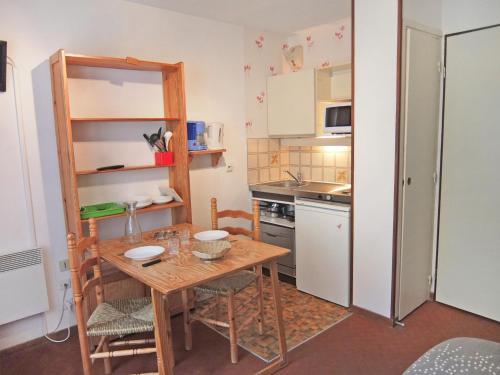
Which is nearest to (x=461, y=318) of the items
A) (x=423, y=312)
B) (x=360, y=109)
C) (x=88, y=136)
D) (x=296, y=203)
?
(x=423, y=312)

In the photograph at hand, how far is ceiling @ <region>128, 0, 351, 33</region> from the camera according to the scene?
292cm

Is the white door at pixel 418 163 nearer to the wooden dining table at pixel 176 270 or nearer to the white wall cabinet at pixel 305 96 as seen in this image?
the white wall cabinet at pixel 305 96

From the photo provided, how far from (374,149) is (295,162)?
1510 millimetres

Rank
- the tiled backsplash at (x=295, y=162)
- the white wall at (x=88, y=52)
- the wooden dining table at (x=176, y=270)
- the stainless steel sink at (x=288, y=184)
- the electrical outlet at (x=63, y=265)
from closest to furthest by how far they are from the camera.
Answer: the wooden dining table at (x=176, y=270), the white wall at (x=88, y=52), the electrical outlet at (x=63, y=265), the tiled backsplash at (x=295, y=162), the stainless steel sink at (x=288, y=184)

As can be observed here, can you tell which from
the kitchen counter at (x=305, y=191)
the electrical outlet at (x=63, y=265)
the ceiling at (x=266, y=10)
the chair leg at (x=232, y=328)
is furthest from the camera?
the kitchen counter at (x=305, y=191)

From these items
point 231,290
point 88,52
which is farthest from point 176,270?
point 88,52

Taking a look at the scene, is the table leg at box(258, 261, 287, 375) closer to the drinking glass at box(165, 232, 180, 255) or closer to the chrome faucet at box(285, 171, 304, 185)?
the drinking glass at box(165, 232, 180, 255)

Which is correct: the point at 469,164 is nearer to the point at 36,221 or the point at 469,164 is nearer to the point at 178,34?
the point at 178,34

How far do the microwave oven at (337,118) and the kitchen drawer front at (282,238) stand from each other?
3.18ft

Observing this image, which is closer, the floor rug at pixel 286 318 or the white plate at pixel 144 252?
the white plate at pixel 144 252

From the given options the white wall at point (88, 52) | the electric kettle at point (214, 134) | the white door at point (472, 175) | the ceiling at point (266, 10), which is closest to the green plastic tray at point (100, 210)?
the white wall at point (88, 52)

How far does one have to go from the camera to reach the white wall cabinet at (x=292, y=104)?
3.47 meters

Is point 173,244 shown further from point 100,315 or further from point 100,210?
point 100,210

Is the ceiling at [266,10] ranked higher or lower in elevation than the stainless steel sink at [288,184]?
higher
